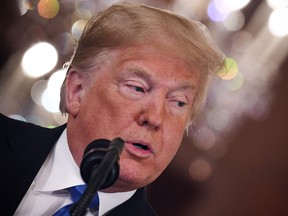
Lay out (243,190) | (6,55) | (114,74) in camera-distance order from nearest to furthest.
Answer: (114,74)
(243,190)
(6,55)

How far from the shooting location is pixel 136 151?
1.08 metres

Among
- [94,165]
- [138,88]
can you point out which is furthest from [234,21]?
[94,165]

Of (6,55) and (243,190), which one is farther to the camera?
(6,55)

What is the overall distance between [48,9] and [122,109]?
6.26ft

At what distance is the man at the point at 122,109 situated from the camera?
1.12 metres

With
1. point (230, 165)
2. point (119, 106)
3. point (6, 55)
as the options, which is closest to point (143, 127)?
point (119, 106)

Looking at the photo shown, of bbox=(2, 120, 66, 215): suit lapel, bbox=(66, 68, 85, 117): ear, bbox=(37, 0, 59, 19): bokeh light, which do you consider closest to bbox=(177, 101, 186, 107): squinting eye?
bbox=(66, 68, 85, 117): ear

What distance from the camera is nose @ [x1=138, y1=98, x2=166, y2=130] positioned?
1.09m

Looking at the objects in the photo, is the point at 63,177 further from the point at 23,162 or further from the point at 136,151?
the point at 136,151

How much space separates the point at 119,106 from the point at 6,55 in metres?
1.97

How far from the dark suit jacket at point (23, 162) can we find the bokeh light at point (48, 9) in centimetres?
156

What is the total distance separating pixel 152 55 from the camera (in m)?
1.19

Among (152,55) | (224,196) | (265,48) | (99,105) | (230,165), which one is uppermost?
(265,48)

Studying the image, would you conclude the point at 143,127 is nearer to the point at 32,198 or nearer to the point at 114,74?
the point at 114,74
